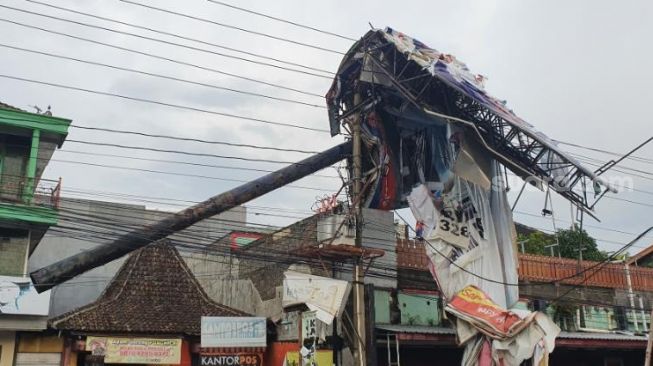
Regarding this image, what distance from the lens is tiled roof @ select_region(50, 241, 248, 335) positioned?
747 inches

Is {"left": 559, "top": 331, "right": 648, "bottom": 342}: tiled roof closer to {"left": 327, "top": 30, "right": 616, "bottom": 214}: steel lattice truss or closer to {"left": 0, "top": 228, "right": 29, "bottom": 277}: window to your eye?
{"left": 327, "top": 30, "right": 616, "bottom": 214}: steel lattice truss

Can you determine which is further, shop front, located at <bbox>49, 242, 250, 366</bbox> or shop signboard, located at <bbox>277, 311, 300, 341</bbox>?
shop signboard, located at <bbox>277, 311, 300, 341</bbox>

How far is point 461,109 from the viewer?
17.5 metres

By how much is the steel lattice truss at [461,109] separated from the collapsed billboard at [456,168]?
3cm

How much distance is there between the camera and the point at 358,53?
1850 cm

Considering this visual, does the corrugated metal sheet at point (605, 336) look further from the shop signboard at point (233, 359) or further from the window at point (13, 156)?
the window at point (13, 156)

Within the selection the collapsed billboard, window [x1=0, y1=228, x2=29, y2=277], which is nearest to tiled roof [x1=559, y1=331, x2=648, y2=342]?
the collapsed billboard

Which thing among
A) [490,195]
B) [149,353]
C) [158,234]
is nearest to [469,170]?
[490,195]

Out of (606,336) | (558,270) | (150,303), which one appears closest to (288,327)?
(150,303)

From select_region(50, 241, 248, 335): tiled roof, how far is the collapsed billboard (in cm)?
756

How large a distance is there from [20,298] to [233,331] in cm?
616

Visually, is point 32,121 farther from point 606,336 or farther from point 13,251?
point 606,336

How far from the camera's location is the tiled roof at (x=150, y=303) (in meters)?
19.0

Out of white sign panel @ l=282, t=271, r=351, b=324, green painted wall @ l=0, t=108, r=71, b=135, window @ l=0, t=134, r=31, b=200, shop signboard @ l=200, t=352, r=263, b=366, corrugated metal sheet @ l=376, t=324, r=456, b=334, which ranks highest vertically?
green painted wall @ l=0, t=108, r=71, b=135
